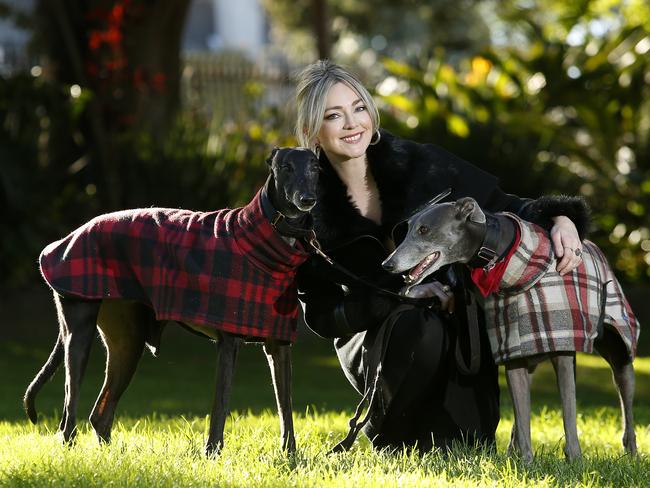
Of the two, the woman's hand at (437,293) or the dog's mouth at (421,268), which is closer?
the dog's mouth at (421,268)

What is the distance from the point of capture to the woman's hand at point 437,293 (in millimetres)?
4484

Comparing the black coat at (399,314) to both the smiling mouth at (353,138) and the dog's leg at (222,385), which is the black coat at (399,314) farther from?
the dog's leg at (222,385)

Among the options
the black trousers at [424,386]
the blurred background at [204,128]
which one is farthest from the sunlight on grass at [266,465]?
the blurred background at [204,128]

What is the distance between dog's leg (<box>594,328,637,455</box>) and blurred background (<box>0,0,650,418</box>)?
16.2 feet

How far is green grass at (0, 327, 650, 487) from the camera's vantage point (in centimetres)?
369

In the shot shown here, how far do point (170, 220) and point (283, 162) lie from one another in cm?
50

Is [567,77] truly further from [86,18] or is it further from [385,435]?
[385,435]

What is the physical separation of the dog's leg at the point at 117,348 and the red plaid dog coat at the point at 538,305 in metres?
1.41

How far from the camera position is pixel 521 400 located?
411 centimetres

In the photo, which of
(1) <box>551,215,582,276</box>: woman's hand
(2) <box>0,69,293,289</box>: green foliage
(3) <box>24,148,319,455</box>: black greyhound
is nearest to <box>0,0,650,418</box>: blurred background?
(2) <box>0,69,293,289</box>: green foliage

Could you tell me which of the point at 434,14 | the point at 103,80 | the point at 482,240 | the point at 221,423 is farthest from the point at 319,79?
the point at 434,14

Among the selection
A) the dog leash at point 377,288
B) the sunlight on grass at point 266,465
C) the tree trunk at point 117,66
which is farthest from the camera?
the tree trunk at point 117,66

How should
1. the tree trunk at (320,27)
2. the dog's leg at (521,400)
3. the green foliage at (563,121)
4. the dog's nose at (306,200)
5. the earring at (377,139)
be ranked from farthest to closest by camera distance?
the tree trunk at (320,27)
the green foliage at (563,121)
the earring at (377,139)
the dog's leg at (521,400)
the dog's nose at (306,200)

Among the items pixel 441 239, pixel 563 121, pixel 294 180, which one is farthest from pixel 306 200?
pixel 563 121
